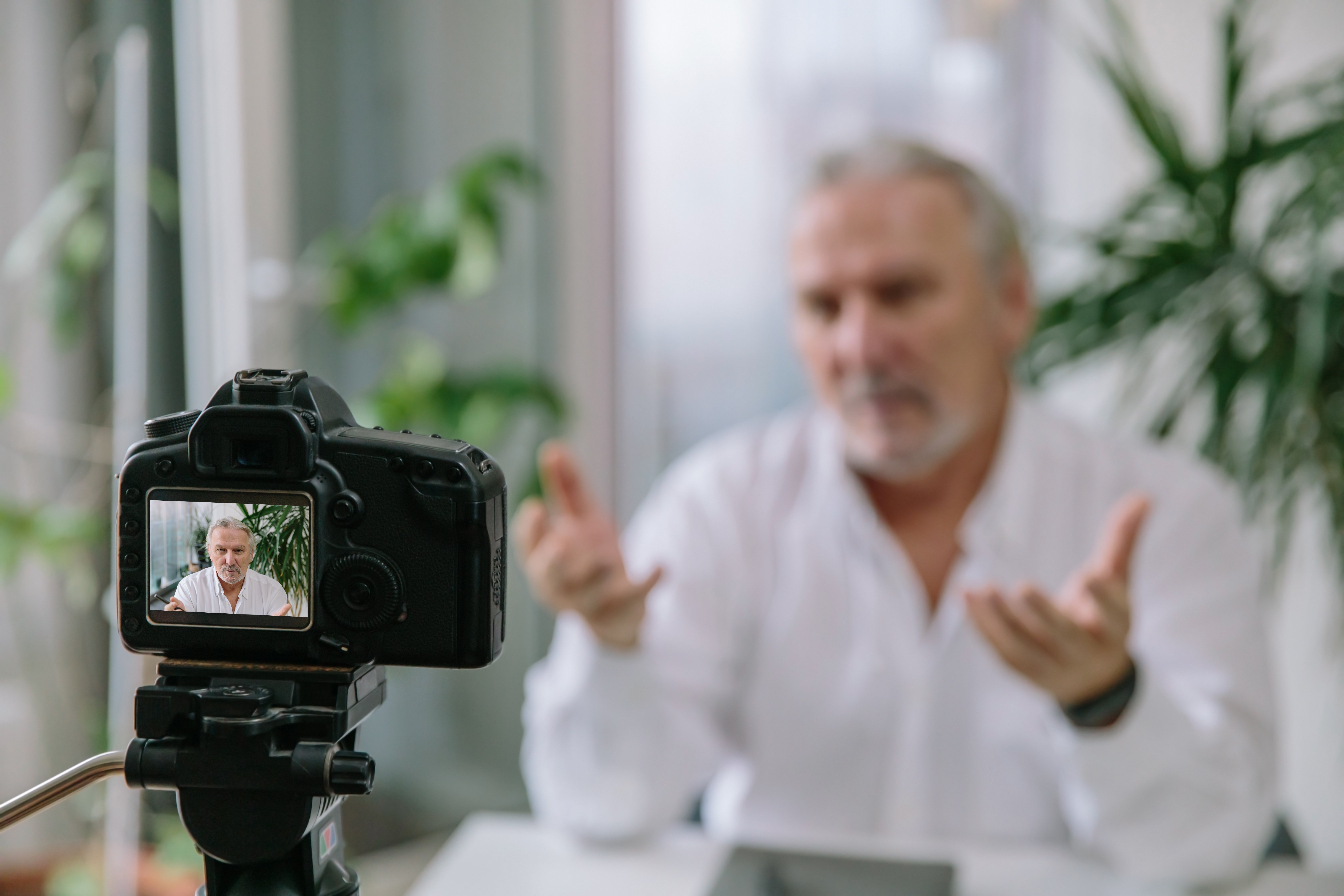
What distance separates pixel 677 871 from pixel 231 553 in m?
0.75

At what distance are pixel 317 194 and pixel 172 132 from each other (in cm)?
39

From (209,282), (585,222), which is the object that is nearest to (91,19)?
(209,282)

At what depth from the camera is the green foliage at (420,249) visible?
1.72 m

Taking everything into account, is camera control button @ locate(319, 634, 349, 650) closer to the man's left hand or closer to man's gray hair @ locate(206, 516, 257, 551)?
man's gray hair @ locate(206, 516, 257, 551)

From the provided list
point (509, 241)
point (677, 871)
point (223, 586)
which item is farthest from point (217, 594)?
point (509, 241)

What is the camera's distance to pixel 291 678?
1.53 feet

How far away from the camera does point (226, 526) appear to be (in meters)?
0.45

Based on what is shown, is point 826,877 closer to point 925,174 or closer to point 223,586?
point 223,586

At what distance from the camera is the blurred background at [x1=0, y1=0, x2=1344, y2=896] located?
1483 millimetres

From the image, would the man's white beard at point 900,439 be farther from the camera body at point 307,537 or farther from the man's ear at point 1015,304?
the camera body at point 307,537

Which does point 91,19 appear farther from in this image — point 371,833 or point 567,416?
point 371,833

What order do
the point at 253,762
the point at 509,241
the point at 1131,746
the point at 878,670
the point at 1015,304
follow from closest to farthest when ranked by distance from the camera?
the point at 253,762 → the point at 1131,746 → the point at 878,670 → the point at 1015,304 → the point at 509,241

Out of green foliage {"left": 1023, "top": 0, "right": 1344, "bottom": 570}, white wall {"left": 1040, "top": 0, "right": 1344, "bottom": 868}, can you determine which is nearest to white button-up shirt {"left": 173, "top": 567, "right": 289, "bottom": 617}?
green foliage {"left": 1023, "top": 0, "right": 1344, "bottom": 570}

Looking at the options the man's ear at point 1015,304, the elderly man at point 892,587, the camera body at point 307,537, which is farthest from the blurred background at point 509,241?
the camera body at point 307,537
